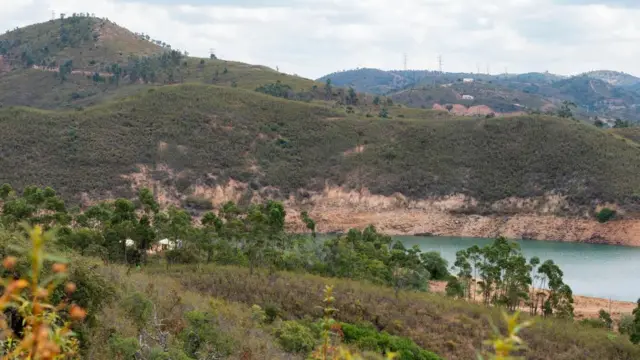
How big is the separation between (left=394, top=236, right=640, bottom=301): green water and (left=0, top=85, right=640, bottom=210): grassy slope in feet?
23.5

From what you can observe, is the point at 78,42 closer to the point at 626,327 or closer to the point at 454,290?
the point at 454,290

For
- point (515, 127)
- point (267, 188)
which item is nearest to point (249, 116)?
point (267, 188)

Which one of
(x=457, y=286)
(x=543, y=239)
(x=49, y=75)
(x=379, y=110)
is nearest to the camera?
(x=457, y=286)

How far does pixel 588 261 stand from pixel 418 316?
3078 centimetres

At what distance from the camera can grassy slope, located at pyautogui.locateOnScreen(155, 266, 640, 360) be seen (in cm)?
2023

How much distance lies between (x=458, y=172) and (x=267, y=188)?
20.0 m

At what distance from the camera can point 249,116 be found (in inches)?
2805

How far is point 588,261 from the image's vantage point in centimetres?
4756

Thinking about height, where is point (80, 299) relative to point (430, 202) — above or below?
above

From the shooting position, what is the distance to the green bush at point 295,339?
1534 centimetres

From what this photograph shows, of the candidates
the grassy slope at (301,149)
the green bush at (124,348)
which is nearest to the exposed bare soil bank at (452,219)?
the grassy slope at (301,149)

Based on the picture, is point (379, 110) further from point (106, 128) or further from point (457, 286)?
point (457, 286)

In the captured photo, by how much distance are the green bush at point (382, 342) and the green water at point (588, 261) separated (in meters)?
24.4

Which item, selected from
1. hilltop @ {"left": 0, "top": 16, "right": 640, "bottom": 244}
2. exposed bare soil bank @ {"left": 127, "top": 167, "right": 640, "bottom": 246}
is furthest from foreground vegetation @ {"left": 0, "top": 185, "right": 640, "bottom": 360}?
hilltop @ {"left": 0, "top": 16, "right": 640, "bottom": 244}
